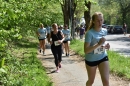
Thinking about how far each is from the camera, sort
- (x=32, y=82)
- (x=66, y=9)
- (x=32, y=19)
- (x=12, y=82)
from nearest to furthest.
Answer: (x=12, y=82) < (x=32, y=82) < (x=32, y=19) < (x=66, y=9)

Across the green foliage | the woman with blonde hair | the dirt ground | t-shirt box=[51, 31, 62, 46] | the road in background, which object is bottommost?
the road in background

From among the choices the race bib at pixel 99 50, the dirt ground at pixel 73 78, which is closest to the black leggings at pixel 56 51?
the dirt ground at pixel 73 78

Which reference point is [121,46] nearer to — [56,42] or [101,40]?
[56,42]

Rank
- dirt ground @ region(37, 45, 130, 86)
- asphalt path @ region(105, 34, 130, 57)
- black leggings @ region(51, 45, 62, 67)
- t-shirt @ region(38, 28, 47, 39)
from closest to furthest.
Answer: dirt ground @ region(37, 45, 130, 86) < black leggings @ region(51, 45, 62, 67) < t-shirt @ region(38, 28, 47, 39) < asphalt path @ region(105, 34, 130, 57)

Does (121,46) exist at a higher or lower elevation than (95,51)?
lower

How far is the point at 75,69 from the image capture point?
1171 cm

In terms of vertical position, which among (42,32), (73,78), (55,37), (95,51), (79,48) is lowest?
(79,48)

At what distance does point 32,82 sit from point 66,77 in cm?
188

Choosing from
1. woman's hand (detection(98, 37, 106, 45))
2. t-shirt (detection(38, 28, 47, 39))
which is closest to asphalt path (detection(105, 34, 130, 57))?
t-shirt (detection(38, 28, 47, 39))

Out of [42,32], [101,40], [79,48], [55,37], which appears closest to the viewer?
[101,40]

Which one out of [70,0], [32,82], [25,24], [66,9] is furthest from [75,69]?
[66,9]

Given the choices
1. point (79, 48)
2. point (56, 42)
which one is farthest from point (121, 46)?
point (56, 42)

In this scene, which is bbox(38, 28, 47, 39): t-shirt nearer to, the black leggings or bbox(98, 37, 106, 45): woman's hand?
the black leggings

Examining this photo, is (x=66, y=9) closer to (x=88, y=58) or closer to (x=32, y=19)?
(x=32, y=19)
